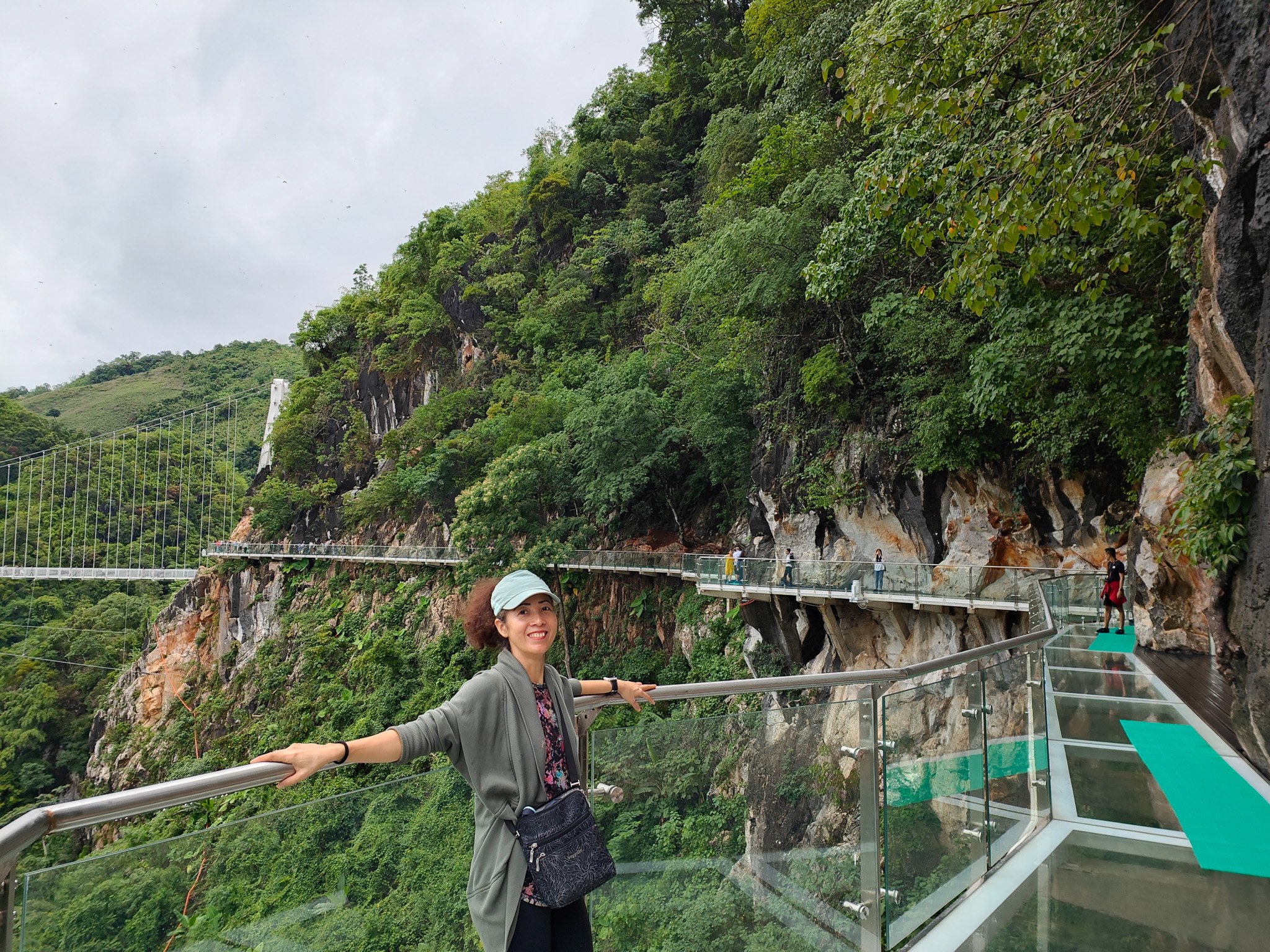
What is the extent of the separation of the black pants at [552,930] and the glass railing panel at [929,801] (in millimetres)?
1139

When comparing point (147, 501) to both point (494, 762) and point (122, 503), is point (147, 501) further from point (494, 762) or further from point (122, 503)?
point (494, 762)

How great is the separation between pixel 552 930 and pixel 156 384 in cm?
9355

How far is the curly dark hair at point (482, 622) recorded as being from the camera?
182 cm

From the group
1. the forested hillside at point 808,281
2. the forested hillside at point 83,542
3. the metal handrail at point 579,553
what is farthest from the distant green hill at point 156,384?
the forested hillside at point 808,281

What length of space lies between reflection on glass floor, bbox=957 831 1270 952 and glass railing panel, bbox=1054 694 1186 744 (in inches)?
65.6

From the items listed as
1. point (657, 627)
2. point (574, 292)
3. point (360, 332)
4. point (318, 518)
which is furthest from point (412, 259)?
point (657, 627)

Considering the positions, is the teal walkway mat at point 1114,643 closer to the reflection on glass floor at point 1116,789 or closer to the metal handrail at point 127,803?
the reflection on glass floor at point 1116,789

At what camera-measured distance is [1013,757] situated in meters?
2.91

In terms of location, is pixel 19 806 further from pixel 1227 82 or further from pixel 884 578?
pixel 1227 82

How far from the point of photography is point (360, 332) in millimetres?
41781

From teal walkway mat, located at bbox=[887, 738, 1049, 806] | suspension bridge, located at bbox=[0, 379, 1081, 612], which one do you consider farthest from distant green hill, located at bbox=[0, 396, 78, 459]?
teal walkway mat, located at bbox=[887, 738, 1049, 806]

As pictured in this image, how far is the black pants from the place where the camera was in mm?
1500

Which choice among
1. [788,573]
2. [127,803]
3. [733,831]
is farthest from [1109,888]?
[788,573]

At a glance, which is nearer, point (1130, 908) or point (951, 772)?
point (1130, 908)
